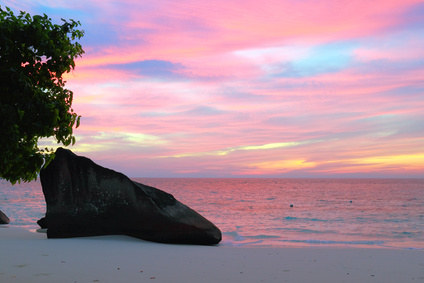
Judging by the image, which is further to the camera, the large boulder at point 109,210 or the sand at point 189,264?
the large boulder at point 109,210

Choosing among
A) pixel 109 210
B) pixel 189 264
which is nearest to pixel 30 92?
pixel 189 264

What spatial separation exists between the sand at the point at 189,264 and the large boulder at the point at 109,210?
1.32 meters

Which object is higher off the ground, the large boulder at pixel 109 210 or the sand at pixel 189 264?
the large boulder at pixel 109 210

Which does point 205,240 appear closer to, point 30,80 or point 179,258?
point 179,258

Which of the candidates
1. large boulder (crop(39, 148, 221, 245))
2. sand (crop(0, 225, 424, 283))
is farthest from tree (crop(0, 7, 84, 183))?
large boulder (crop(39, 148, 221, 245))

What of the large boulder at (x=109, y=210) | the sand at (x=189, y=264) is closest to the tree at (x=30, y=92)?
the sand at (x=189, y=264)

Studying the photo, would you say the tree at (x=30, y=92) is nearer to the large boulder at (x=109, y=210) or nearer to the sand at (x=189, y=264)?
the sand at (x=189, y=264)

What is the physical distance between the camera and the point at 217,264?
390 inches

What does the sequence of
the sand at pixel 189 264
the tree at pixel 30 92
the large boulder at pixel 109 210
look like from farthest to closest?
the large boulder at pixel 109 210
the sand at pixel 189 264
the tree at pixel 30 92

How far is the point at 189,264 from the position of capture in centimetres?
980

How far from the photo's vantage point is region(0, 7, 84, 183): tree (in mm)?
6652

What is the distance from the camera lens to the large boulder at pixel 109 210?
47.6ft

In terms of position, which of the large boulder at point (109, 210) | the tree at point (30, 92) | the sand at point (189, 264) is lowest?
the sand at point (189, 264)

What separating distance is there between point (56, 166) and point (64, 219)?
6.70 ft
